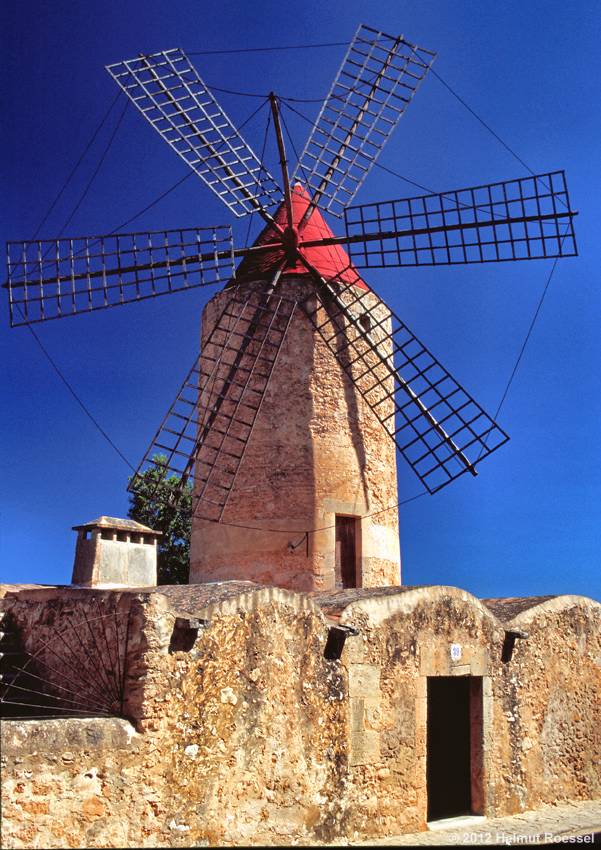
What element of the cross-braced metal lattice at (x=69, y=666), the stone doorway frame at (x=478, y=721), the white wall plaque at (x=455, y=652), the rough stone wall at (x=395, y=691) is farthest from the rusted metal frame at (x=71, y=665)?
the white wall plaque at (x=455, y=652)

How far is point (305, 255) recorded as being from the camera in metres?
11.8

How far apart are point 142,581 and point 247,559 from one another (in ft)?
4.31

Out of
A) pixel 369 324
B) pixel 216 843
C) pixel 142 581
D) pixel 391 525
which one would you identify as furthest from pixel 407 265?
pixel 216 843

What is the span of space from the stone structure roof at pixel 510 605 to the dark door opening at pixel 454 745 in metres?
0.88

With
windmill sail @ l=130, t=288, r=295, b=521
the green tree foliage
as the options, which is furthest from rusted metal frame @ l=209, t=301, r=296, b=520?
the green tree foliage

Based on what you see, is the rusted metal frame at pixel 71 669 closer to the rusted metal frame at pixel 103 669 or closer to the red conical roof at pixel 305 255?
the rusted metal frame at pixel 103 669

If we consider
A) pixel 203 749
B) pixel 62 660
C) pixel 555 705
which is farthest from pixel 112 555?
pixel 555 705

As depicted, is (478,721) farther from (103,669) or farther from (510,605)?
(103,669)

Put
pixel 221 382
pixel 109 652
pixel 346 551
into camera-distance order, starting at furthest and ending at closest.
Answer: pixel 221 382
pixel 346 551
pixel 109 652

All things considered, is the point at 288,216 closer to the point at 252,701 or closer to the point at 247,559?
the point at 247,559

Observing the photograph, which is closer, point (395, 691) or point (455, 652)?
A: point (395, 691)

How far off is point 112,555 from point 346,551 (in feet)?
9.55

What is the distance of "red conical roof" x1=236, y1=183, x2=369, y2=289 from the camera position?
1178 centimetres

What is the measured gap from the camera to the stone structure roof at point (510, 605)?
9.72 m
